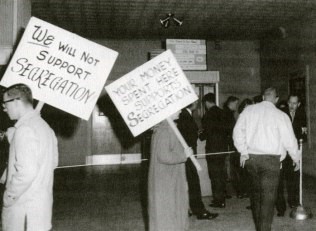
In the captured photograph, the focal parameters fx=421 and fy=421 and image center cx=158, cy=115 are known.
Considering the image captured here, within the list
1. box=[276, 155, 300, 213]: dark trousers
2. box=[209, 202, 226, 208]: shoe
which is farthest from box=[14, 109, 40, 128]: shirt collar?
box=[209, 202, 226, 208]: shoe

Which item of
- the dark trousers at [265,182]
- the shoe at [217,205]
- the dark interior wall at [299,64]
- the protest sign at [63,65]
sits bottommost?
the shoe at [217,205]

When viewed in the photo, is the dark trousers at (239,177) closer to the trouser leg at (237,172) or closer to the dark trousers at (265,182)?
the trouser leg at (237,172)

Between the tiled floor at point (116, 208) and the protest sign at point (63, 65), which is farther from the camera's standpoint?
the tiled floor at point (116, 208)

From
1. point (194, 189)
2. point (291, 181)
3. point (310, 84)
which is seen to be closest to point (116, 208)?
point (194, 189)

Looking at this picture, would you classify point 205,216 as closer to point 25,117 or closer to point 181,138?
point 181,138

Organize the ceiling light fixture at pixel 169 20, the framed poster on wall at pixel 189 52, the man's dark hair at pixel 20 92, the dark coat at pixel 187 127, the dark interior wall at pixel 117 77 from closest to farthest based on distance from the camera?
the man's dark hair at pixel 20 92
the dark coat at pixel 187 127
the ceiling light fixture at pixel 169 20
the framed poster on wall at pixel 189 52
the dark interior wall at pixel 117 77

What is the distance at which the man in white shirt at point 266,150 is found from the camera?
15.5 feet

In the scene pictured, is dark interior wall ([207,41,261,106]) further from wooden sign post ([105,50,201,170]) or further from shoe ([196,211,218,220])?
wooden sign post ([105,50,201,170])

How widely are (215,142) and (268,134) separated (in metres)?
2.03

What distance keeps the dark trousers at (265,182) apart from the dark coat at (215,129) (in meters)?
1.83

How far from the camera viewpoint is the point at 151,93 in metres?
4.06

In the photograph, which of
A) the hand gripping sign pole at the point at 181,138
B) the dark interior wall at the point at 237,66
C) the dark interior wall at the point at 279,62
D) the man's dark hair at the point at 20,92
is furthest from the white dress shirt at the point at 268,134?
the dark interior wall at the point at 237,66

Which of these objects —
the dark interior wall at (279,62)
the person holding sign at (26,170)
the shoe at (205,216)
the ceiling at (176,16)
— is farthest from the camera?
the dark interior wall at (279,62)

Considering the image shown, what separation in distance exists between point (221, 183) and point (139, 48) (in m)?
7.43
